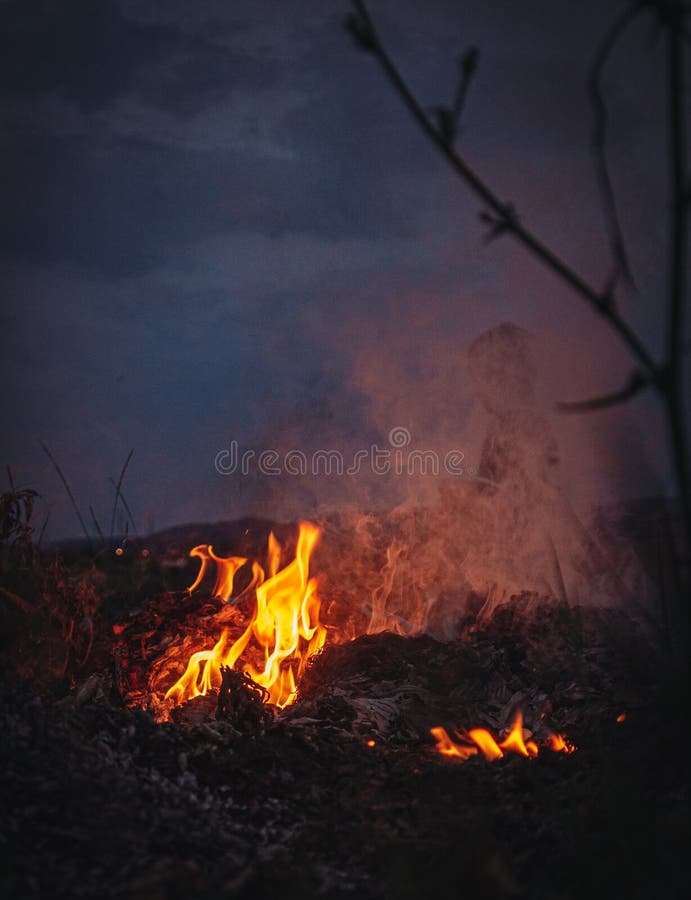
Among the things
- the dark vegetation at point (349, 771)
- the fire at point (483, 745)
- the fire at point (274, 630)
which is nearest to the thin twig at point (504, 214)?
the dark vegetation at point (349, 771)

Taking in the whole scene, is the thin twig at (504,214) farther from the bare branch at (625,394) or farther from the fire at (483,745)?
the fire at (483,745)

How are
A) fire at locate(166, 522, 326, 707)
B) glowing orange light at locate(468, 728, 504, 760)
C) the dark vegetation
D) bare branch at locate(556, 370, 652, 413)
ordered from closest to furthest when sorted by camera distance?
bare branch at locate(556, 370, 652, 413)
the dark vegetation
glowing orange light at locate(468, 728, 504, 760)
fire at locate(166, 522, 326, 707)

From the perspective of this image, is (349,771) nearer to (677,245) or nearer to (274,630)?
(274,630)

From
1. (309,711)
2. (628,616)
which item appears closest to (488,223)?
(309,711)

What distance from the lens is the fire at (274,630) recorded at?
18.2ft

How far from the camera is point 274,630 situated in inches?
236

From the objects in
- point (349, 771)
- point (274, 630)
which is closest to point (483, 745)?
point (349, 771)

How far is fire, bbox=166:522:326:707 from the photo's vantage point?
5.55 meters

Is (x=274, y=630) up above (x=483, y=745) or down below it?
above

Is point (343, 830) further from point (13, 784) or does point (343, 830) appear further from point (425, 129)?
point (425, 129)

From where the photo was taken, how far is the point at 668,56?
1824 mm

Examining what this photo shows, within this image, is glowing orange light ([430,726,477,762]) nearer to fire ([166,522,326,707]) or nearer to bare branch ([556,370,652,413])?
fire ([166,522,326,707])

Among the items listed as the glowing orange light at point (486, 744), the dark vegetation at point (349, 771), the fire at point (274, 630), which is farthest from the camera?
the fire at point (274, 630)

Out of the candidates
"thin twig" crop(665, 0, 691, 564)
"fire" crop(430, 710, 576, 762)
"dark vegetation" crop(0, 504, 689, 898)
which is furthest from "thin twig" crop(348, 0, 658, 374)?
"fire" crop(430, 710, 576, 762)
